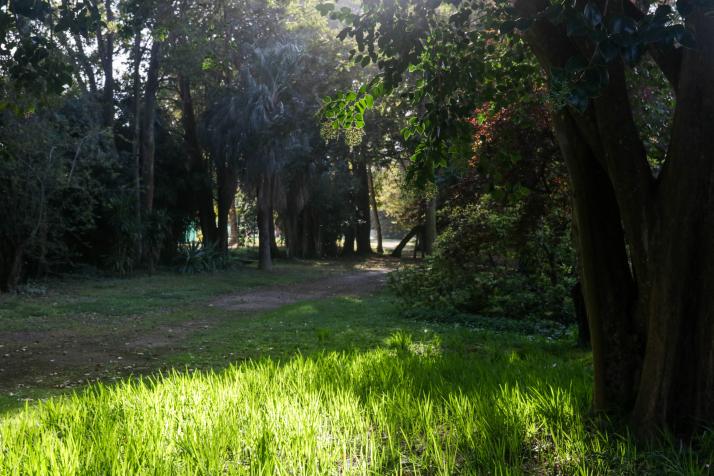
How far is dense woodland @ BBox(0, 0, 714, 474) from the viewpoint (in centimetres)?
307

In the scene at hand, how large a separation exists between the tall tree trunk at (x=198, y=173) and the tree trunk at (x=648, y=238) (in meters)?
24.0

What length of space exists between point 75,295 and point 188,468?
45.9 feet

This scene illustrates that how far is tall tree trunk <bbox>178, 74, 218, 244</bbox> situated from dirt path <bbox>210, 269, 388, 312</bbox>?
783 centimetres

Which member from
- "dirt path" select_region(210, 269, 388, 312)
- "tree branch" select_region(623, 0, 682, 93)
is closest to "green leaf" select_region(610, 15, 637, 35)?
"tree branch" select_region(623, 0, 682, 93)

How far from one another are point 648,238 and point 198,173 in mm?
24838

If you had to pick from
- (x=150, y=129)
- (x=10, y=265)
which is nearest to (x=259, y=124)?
(x=150, y=129)

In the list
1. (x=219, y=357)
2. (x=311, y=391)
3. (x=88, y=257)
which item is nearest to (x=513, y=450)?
(x=311, y=391)

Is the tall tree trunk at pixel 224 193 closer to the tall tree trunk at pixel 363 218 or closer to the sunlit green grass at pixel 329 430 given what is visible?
the tall tree trunk at pixel 363 218

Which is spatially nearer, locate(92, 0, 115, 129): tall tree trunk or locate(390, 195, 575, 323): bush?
locate(390, 195, 575, 323): bush

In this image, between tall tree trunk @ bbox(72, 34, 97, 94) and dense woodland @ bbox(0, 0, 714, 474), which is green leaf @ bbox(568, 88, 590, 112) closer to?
dense woodland @ bbox(0, 0, 714, 474)

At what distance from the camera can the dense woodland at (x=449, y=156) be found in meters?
3.07

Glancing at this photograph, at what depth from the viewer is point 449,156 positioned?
6.35 m

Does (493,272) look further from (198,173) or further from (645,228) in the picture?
(198,173)

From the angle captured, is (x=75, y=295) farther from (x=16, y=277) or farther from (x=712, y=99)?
(x=712, y=99)
